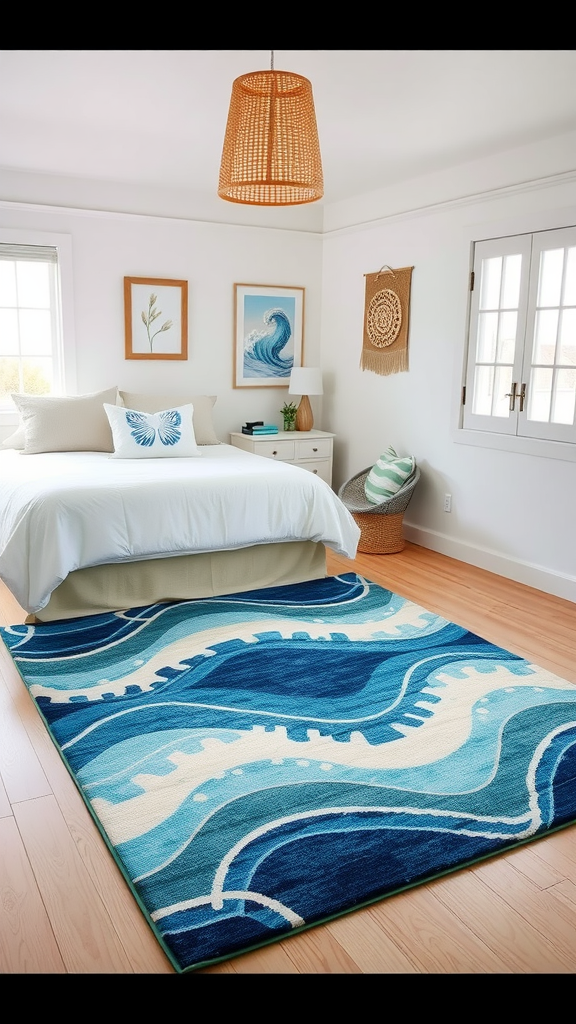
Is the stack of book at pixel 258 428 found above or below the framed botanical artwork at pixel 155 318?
below

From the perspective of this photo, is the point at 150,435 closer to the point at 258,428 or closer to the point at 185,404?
the point at 185,404

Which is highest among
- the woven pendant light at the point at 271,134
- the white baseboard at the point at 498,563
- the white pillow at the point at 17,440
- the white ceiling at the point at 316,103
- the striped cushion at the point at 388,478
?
the white ceiling at the point at 316,103

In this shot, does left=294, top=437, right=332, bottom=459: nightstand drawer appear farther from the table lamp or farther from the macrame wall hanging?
the macrame wall hanging

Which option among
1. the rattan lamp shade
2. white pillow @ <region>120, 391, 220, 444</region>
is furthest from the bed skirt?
the rattan lamp shade

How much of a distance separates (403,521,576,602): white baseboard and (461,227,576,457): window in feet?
2.41

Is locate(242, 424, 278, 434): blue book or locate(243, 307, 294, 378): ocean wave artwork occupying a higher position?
locate(243, 307, 294, 378): ocean wave artwork

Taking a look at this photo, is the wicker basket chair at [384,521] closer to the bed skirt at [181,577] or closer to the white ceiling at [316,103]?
the bed skirt at [181,577]

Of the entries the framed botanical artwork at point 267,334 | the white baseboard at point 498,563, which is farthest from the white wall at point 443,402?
the framed botanical artwork at point 267,334

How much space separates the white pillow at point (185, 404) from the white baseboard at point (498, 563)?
1.53 meters

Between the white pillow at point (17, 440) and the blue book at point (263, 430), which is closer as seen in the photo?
the white pillow at point (17, 440)

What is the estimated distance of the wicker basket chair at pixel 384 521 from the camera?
15.9 feet

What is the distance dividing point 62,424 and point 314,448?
191cm

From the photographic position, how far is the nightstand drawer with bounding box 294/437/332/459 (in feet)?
18.5
